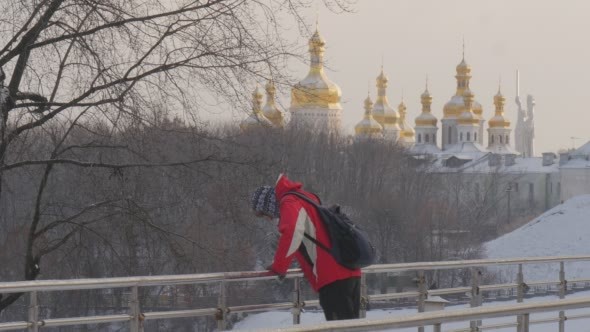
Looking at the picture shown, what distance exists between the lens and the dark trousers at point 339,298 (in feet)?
35.0

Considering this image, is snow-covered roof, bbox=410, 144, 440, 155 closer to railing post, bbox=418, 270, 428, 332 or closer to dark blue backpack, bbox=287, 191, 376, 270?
railing post, bbox=418, 270, 428, 332

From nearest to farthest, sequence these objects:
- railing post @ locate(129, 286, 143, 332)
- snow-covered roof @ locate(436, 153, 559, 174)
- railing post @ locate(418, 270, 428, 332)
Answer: railing post @ locate(129, 286, 143, 332) → railing post @ locate(418, 270, 428, 332) → snow-covered roof @ locate(436, 153, 559, 174)

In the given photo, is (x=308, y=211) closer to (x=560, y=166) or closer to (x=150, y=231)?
(x=150, y=231)

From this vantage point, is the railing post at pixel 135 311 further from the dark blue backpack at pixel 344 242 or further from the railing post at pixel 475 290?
the railing post at pixel 475 290

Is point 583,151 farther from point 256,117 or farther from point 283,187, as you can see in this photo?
point 283,187

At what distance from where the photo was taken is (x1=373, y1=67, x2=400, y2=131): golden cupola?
182 metres

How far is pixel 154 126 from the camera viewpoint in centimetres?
1532

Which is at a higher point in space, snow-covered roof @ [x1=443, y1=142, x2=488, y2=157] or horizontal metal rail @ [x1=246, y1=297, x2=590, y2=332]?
snow-covered roof @ [x1=443, y1=142, x2=488, y2=157]

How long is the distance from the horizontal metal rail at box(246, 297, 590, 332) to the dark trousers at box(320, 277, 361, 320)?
5.59 feet

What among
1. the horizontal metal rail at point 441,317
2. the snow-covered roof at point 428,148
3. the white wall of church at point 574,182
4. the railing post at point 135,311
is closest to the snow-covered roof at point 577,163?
the white wall of church at point 574,182

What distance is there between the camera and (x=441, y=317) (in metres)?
8.46

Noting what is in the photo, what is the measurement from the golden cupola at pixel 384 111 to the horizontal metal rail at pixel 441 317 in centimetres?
17236

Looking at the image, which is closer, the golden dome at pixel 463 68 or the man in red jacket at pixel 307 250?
the man in red jacket at pixel 307 250

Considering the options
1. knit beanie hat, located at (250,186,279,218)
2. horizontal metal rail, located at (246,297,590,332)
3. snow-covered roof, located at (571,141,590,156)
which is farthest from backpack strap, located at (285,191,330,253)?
snow-covered roof, located at (571,141,590,156)
